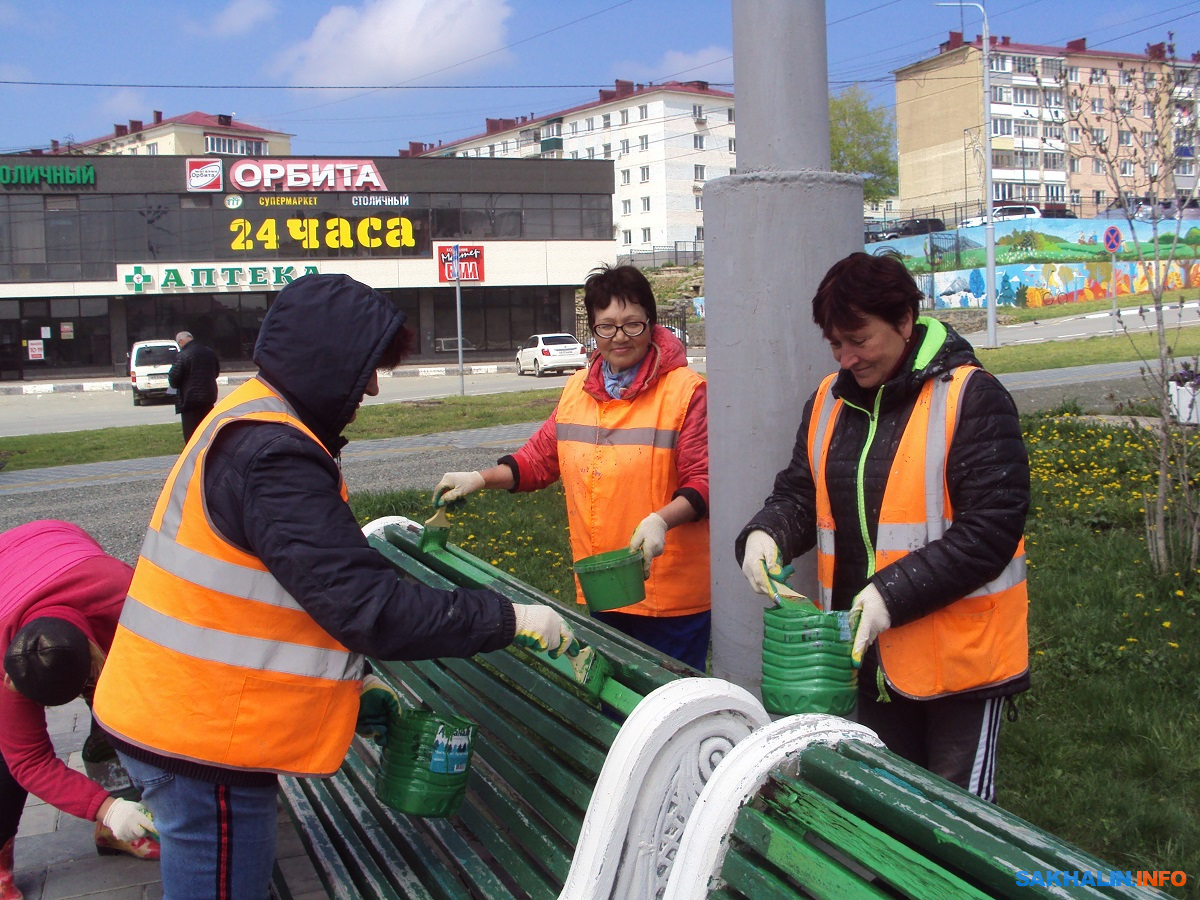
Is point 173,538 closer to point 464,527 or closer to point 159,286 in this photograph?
point 464,527

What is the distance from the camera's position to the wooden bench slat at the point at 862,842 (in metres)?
1.50

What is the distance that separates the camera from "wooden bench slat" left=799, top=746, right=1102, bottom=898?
4.83 feet

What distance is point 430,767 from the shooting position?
243 centimetres

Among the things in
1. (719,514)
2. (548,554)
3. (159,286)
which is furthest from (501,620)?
(159,286)

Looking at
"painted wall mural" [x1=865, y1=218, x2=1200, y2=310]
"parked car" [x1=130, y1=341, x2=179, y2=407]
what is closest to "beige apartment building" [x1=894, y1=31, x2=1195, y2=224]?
"painted wall mural" [x1=865, y1=218, x2=1200, y2=310]

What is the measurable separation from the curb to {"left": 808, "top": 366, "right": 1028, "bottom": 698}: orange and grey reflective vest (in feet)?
98.6

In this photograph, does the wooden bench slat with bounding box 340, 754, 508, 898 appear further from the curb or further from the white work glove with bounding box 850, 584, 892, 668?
the curb

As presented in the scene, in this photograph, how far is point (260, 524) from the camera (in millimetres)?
1973

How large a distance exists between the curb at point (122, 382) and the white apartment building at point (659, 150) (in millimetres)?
36663

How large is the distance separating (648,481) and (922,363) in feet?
3.84

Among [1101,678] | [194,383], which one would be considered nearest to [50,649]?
[1101,678]

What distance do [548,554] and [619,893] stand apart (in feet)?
14.6

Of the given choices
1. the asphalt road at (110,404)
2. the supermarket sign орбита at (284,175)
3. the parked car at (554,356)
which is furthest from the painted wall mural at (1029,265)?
the supermarket sign орбита at (284,175)
